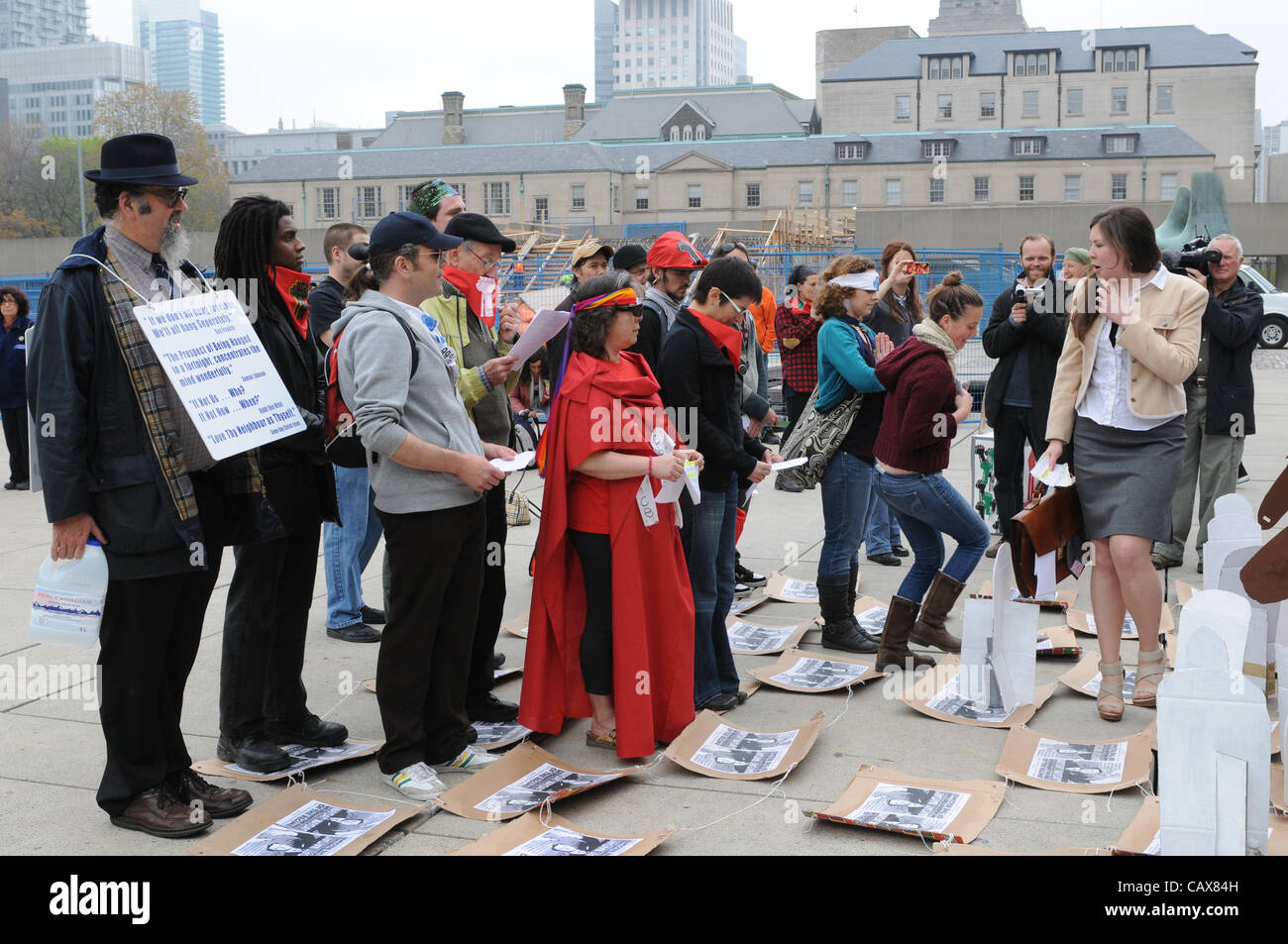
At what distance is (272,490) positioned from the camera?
429cm

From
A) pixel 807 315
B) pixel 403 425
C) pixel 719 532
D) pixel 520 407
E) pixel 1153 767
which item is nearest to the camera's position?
pixel 403 425

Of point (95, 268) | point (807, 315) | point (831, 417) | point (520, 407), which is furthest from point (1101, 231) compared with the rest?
point (807, 315)

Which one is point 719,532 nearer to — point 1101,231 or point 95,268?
point 1101,231

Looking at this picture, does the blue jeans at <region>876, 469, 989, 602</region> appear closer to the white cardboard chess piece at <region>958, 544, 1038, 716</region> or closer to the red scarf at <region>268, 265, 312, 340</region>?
the white cardboard chess piece at <region>958, 544, 1038, 716</region>

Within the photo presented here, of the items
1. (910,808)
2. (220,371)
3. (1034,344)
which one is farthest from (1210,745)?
(1034,344)

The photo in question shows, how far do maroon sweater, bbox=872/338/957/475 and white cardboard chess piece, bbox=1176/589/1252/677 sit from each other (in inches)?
96.1

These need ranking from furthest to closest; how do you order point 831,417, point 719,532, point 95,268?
point 831,417, point 719,532, point 95,268

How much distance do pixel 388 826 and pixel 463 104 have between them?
85.3 metres

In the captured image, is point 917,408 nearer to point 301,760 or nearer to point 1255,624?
point 1255,624

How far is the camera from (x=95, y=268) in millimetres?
3631

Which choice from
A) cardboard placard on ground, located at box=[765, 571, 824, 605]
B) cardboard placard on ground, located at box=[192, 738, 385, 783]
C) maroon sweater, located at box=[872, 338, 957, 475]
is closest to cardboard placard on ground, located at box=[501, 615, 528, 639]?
cardboard placard on ground, located at box=[765, 571, 824, 605]

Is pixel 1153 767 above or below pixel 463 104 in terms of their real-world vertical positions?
below

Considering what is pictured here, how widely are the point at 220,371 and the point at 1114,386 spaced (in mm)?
3367

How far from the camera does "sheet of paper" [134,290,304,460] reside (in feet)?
11.9
